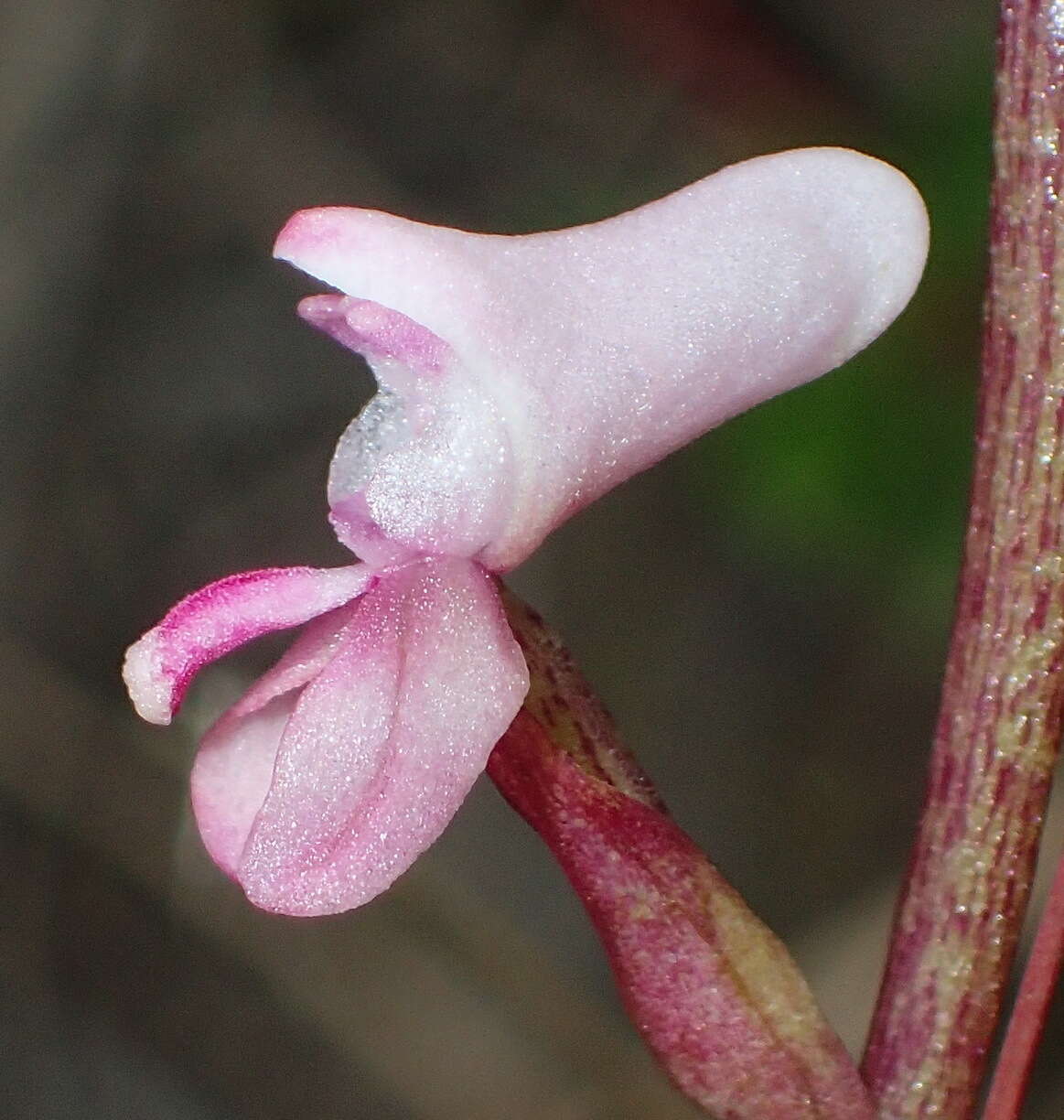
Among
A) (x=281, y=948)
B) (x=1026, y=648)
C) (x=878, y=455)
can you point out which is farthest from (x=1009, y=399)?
(x=281, y=948)

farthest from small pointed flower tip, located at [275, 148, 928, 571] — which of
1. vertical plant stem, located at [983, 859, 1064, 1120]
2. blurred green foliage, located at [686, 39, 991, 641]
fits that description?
blurred green foliage, located at [686, 39, 991, 641]

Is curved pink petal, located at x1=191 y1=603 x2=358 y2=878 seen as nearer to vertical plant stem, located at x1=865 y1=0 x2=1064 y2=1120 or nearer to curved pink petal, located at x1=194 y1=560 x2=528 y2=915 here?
curved pink petal, located at x1=194 y1=560 x2=528 y2=915

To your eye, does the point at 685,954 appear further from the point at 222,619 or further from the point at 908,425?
the point at 908,425

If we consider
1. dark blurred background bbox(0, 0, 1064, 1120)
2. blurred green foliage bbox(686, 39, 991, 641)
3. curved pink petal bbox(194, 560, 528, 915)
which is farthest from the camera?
dark blurred background bbox(0, 0, 1064, 1120)

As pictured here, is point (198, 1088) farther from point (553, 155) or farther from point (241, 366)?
point (553, 155)

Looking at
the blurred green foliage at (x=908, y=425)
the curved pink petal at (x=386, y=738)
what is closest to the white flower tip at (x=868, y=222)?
the curved pink petal at (x=386, y=738)

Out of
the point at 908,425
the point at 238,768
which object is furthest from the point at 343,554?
the point at 238,768

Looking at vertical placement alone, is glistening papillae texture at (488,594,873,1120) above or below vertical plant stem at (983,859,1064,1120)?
below
